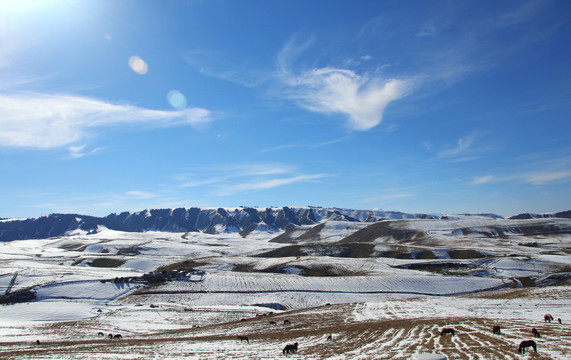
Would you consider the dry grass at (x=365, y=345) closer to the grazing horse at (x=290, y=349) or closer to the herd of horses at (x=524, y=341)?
the herd of horses at (x=524, y=341)

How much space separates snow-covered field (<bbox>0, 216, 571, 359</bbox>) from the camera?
83.6 ft

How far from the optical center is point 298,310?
5828cm

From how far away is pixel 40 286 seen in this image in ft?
276

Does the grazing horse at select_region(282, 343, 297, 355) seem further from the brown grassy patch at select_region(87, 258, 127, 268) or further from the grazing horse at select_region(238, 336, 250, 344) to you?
the brown grassy patch at select_region(87, 258, 127, 268)

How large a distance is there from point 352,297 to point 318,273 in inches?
1308

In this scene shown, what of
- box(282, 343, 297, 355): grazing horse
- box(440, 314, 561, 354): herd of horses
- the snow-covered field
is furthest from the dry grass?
box(282, 343, 297, 355): grazing horse

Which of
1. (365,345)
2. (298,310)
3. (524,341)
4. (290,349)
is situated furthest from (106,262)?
(524,341)

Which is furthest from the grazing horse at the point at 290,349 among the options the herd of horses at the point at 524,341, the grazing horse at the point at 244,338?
the herd of horses at the point at 524,341

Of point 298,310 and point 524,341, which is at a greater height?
point 524,341

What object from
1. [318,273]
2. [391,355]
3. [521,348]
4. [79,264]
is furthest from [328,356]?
[79,264]

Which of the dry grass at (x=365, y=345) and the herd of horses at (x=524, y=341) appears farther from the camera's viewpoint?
the dry grass at (x=365, y=345)

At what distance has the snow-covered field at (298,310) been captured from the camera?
25.5 m

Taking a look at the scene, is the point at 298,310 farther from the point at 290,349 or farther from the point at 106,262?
the point at 106,262

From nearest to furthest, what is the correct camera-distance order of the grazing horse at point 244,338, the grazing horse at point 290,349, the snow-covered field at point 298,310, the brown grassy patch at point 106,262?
the grazing horse at point 290,349 → the snow-covered field at point 298,310 → the grazing horse at point 244,338 → the brown grassy patch at point 106,262
